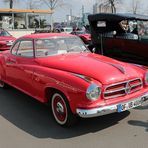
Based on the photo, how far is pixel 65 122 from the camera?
5055 mm

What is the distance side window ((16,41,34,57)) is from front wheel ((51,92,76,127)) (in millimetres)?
1386

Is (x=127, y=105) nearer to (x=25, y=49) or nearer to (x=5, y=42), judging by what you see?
(x=25, y=49)

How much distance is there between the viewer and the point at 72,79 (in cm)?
477

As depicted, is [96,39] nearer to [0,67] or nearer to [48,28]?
[0,67]

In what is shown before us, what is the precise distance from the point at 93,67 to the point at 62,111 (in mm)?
945

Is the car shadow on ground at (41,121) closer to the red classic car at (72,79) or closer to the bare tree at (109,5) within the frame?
the red classic car at (72,79)

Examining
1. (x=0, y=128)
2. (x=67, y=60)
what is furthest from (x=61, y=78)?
(x=0, y=128)

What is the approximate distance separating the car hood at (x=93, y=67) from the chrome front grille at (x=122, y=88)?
0.28 ft

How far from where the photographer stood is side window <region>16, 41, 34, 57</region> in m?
6.32

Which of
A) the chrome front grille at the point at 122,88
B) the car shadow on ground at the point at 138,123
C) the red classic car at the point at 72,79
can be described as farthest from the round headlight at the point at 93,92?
the car shadow on ground at the point at 138,123

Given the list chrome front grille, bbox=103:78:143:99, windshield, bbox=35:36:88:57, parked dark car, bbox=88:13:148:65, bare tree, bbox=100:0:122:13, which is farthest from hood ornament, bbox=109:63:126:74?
bare tree, bbox=100:0:122:13

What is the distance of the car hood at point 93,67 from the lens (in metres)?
4.94

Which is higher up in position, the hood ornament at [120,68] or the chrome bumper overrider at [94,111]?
the hood ornament at [120,68]

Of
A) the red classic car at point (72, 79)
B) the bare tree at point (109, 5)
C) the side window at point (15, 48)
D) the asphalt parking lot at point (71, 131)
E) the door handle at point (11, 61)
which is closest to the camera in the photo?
the asphalt parking lot at point (71, 131)
